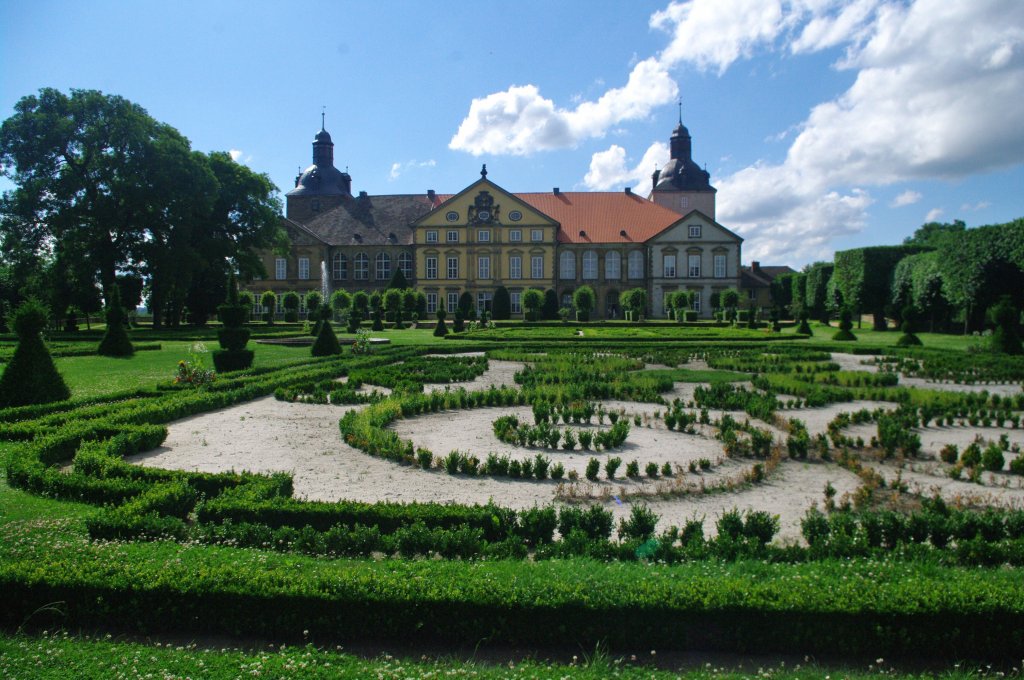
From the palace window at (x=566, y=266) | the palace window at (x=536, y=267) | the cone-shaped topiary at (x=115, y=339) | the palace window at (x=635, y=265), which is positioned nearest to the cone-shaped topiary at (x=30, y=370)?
the cone-shaped topiary at (x=115, y=339)

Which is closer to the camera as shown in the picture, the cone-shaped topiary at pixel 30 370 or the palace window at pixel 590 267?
the cone-shaped topiary at pixel 30 370

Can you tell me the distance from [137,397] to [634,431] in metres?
9.01

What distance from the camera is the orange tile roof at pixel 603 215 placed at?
59094mm

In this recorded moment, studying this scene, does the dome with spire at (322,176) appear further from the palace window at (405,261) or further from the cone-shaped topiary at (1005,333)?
the cone-shaped topiary at (1005,333)

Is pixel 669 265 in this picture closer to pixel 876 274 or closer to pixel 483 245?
pixel 483 245

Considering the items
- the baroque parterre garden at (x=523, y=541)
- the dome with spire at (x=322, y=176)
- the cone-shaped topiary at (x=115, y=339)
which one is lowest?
the baroque parterre garden at (x=523, y=541)

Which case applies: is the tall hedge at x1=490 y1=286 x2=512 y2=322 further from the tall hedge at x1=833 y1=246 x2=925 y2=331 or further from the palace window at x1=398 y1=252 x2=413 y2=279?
the tall hedge at x1=833 y1=246 x2=925 y2=331

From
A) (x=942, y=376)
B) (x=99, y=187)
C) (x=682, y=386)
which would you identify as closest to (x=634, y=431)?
(x=682, y=386)

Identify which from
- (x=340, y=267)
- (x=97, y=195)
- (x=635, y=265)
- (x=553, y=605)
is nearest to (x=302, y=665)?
(x=553, y=605)

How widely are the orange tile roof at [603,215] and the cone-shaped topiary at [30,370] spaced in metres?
49.7

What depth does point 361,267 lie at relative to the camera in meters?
61.3

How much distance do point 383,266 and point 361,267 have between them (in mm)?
2071

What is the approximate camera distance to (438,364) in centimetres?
1747

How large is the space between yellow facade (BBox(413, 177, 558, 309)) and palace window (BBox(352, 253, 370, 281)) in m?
5.58
